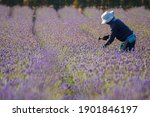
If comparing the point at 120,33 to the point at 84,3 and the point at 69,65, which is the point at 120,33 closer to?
the point at 69,65

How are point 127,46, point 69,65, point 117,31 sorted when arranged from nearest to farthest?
point 69,65, point 117,31, point 127,46

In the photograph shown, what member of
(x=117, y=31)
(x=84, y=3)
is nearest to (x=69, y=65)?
(x=117, y=31)

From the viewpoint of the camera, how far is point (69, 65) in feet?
16.4

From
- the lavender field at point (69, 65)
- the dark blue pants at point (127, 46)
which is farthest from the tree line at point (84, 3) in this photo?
the dark blue pants at point (127, 46)

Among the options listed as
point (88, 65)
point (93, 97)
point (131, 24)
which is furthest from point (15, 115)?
point (131, 24)

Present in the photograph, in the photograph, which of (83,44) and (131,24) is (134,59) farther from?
(131,24)

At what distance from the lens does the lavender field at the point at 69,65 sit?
13.4ft

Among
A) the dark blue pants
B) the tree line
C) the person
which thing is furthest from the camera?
the tree line

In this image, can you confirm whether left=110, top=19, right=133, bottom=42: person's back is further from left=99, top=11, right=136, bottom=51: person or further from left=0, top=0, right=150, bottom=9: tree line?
left=0, top=0, right=150, bottom=9: tree line

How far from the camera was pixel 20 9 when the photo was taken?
1025cm

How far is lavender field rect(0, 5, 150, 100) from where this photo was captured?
13.4ft

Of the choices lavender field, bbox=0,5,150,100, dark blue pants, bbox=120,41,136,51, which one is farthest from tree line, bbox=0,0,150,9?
dark blue pants, bbox=120,41,136,51

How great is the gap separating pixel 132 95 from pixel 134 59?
118cm

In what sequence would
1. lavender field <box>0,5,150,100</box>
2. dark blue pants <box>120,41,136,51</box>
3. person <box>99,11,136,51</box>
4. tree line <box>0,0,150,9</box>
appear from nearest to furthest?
lavender field <box>0,5,150,100</box>, person <box>99,11,136,51</box>, dark blue pants <box>120,41,136,51</box>, tree line <box>0,0,150,9</box>
